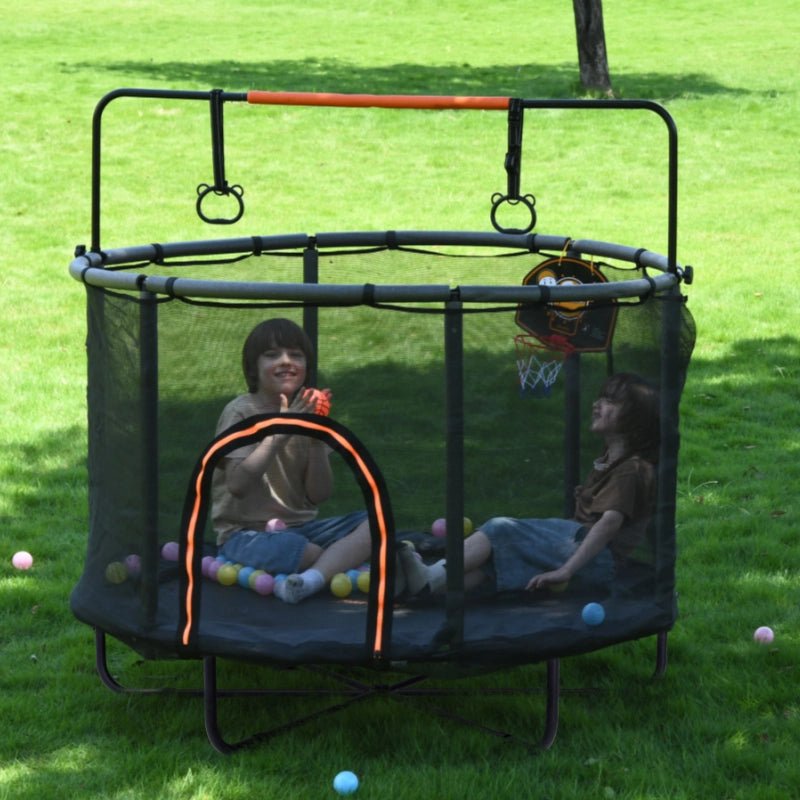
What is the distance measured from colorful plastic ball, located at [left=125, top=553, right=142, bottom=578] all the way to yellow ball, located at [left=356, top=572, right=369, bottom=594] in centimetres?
58

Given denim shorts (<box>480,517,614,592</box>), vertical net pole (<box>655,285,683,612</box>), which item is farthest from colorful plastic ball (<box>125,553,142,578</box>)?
vertical net pole (<box>655,285,683,612</box>)

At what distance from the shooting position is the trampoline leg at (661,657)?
13.9 feet

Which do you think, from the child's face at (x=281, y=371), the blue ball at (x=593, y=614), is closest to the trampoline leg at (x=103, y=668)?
the child's face at (x=281, y=371)

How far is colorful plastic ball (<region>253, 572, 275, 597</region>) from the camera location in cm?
386

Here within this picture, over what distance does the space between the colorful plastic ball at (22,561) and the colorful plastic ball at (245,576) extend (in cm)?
153

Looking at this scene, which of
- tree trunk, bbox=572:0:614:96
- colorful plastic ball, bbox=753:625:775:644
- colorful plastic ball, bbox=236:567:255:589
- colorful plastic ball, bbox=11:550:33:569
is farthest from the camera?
tree trunk, bbox=572:0:614:96

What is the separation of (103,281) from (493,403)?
1.06 m

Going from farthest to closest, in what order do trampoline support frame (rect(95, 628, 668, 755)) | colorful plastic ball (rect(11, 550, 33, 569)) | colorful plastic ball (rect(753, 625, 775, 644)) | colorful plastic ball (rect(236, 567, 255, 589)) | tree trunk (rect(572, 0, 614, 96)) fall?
tree trunk (rect(572, 0, 614, 96)), colorful plastic ball (rect(11, 550, 33, 569)), colorful plastic ball (rect(753, 625, 775, 644)), colorful plastic ball (rect(236, 567, 255, 589)), trampoline support frame (rect(95, 628, 668, 755))

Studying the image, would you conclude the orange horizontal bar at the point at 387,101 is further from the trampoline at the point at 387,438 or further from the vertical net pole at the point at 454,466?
the vertical net pole at the point at 454,466

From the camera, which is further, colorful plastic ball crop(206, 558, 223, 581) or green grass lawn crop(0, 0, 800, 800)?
colorful plastic ball crop(206, 558, 223, 581)

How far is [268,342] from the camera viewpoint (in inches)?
149

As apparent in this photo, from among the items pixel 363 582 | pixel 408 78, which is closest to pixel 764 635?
pixel 363 582

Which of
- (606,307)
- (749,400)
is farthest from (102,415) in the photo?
(749,400)

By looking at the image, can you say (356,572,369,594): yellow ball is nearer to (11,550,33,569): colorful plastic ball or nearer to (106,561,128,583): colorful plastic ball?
(106,561,128,583): colorful plastic ball
